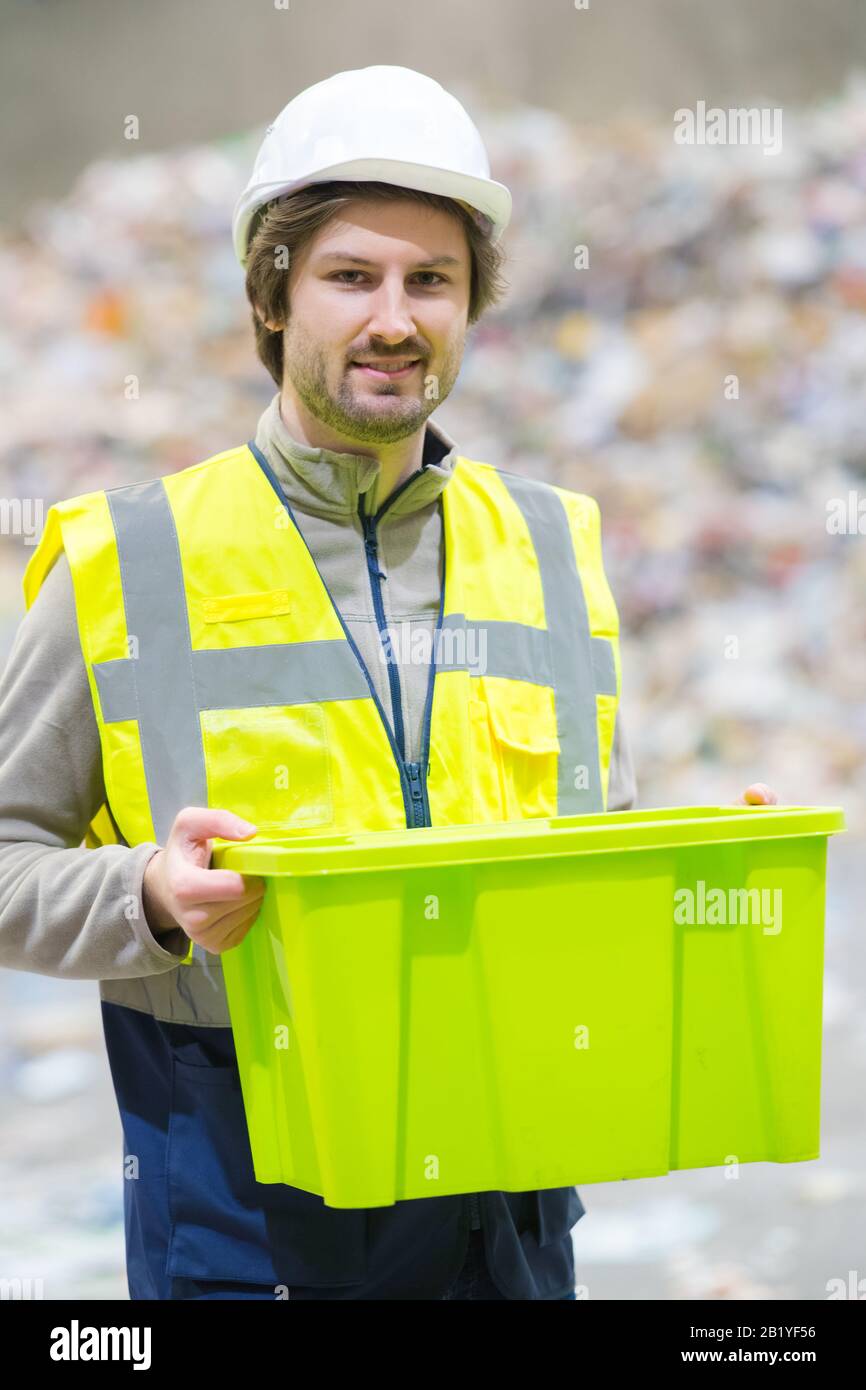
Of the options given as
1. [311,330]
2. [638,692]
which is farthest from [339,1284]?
[638,692]

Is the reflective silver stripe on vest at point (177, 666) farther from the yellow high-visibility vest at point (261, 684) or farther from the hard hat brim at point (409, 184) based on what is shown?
the hard hat brim at point (409, 184)

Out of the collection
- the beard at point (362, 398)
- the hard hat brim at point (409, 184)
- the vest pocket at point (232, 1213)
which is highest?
the hard hat brim at point (409, 184)

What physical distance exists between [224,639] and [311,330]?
34 cm

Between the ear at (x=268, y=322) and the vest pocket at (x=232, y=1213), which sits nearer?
the vest pocket at (x=232, y=1213)

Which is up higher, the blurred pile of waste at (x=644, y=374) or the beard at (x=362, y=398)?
the blurred pile of waste at (x=644, y=374)

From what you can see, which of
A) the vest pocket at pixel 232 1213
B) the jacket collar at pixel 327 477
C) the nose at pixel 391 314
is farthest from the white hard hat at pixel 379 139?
the vest pocket at pixel 232 1213

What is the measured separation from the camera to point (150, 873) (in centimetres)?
143

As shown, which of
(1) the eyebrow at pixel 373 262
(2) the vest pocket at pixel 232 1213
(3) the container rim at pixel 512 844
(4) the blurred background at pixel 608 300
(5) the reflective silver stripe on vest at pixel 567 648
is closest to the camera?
(3) the container rim at pixel 512 844

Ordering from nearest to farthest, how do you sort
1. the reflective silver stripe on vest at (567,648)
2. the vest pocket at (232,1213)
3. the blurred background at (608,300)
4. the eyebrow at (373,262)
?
the vest pocket at (232,1213), the eyebrow at (373,262), the reflective silver stripe on vest at (567,648), the blurred background at (608,300)

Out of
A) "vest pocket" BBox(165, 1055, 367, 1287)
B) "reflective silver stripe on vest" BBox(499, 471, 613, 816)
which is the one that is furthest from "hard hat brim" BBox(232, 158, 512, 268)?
"vest pocket" BBox(165, 1055, 367, 1287)

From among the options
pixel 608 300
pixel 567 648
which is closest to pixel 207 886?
pixel 567 648

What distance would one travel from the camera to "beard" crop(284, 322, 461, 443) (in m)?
1.65

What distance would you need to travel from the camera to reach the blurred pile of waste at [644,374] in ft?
18.6

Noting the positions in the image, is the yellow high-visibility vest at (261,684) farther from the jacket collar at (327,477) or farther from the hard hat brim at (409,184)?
the hard hat brim at (409,184)
